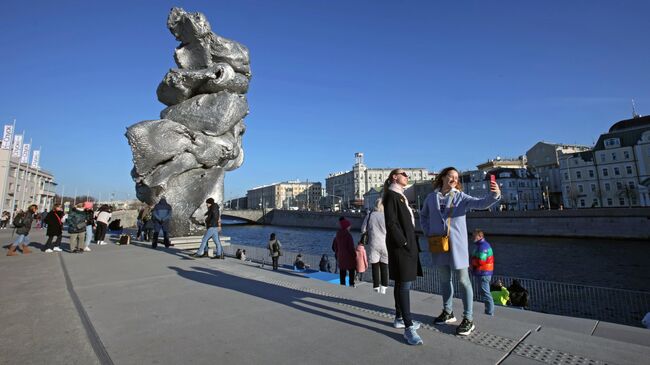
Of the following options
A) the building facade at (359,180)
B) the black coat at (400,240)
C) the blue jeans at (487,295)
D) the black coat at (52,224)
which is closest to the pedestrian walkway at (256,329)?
the blue jeans at (487,295)

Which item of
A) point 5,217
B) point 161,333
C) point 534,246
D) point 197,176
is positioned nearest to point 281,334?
point 161,333

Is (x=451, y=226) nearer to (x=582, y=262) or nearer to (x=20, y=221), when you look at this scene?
(x=20, y=221)

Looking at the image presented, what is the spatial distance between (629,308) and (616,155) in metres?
55.0

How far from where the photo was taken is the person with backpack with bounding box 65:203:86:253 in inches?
401

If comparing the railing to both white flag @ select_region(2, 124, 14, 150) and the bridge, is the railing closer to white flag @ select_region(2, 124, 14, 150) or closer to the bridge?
white flag @ select_region(2, 124, 14, 150)

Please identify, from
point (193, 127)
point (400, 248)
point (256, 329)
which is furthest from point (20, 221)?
point (400, 248)

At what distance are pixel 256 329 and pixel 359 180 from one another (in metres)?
112

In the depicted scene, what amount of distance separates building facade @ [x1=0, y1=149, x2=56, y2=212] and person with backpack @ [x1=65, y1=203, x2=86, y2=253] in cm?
3857

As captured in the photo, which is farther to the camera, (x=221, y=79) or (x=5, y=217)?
(x=5, y=217)

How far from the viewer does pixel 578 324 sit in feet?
13.6

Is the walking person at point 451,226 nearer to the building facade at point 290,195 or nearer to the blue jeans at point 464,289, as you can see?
the blue jeans at point 464,289

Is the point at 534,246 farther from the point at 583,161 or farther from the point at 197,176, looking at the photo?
the point at 583,161

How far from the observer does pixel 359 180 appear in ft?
376

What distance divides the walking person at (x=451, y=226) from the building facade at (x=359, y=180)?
103360mm
